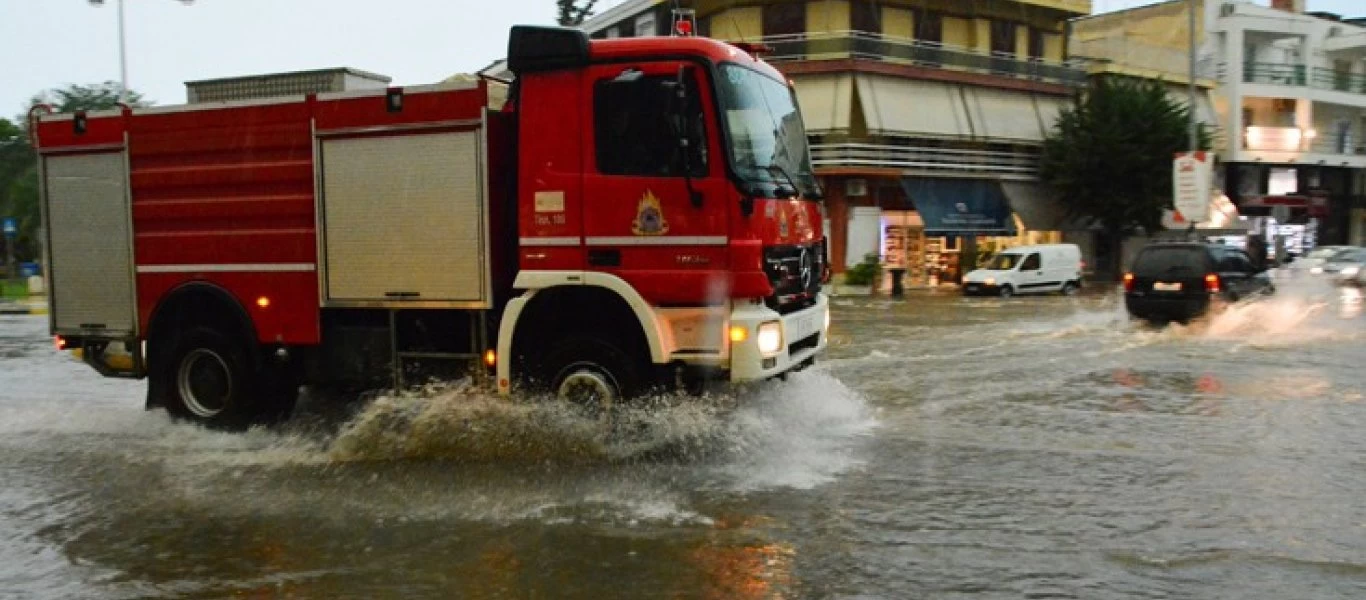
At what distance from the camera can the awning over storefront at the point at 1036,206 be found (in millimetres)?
38719

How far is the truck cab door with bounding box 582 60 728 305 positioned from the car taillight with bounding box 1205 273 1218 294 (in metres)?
13.6

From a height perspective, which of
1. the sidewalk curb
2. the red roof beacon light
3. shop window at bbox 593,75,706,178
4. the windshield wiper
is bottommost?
the sidewalk curb

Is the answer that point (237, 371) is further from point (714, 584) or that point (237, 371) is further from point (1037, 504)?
point (1037, 504)

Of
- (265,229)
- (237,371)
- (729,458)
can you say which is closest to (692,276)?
(729,458)

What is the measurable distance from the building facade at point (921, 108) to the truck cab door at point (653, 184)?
25.5 metres

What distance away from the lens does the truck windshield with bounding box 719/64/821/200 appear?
7.25m

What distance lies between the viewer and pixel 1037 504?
6.51m

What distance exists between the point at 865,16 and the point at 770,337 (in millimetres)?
29807

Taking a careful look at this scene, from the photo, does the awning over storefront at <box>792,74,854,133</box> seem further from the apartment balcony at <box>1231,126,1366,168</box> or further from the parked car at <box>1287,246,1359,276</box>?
the apartment balcony at <box>1231,126,1366,168</box>

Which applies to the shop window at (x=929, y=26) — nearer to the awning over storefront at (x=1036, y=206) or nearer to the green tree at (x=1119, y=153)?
the green tree at (x=1119, y=153)

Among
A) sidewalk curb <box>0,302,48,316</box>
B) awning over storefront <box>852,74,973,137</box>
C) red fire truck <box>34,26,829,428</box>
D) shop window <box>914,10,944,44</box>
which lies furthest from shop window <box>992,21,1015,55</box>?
red fire truck <box>34,26,829,428</box>

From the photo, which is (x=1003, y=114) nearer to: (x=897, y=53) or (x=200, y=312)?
(x=897, y=53)

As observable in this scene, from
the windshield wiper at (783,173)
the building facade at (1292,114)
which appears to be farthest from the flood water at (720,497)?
the building facade at (1292,114)

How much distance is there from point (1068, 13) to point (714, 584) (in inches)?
1534
